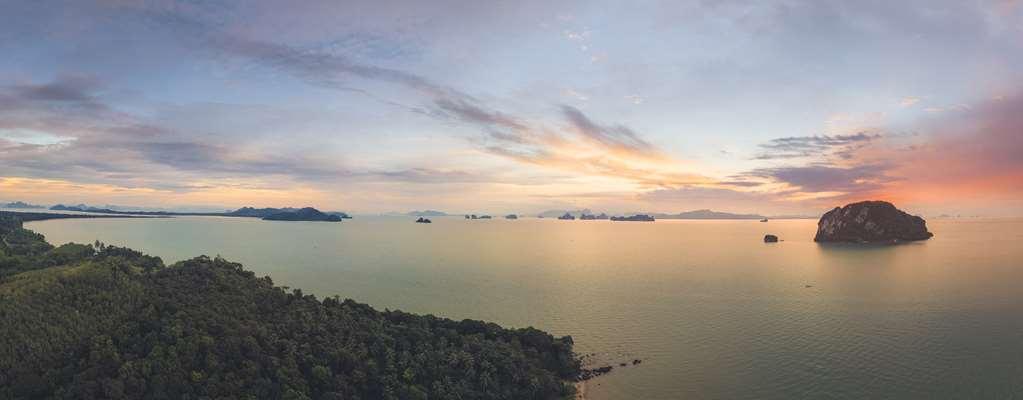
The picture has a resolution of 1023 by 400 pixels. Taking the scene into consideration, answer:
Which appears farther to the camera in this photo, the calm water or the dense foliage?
the calm water

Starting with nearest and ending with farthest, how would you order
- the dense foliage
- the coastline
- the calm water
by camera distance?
the dense foliage < the coastline < the calm water

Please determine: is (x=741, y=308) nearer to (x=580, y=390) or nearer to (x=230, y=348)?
(x=580, y=390)

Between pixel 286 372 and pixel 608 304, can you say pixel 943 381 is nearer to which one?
pixel 608 304

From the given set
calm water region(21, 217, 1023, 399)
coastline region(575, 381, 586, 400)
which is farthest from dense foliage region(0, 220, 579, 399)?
calm water region(21, 217, 1023, 399)

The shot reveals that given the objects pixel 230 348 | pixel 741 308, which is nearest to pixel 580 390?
pixel 230 348

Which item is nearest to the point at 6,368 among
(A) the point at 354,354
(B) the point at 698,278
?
(A) the point at 354,354

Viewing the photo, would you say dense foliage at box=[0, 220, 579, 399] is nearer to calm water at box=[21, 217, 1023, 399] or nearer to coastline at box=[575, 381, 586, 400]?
coastline at box=[575, 381, 586, 400]

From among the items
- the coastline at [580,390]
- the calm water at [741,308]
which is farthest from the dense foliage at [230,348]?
the calm water at [741,308]

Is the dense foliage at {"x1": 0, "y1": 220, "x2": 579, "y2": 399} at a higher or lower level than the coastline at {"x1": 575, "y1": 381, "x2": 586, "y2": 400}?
higher
